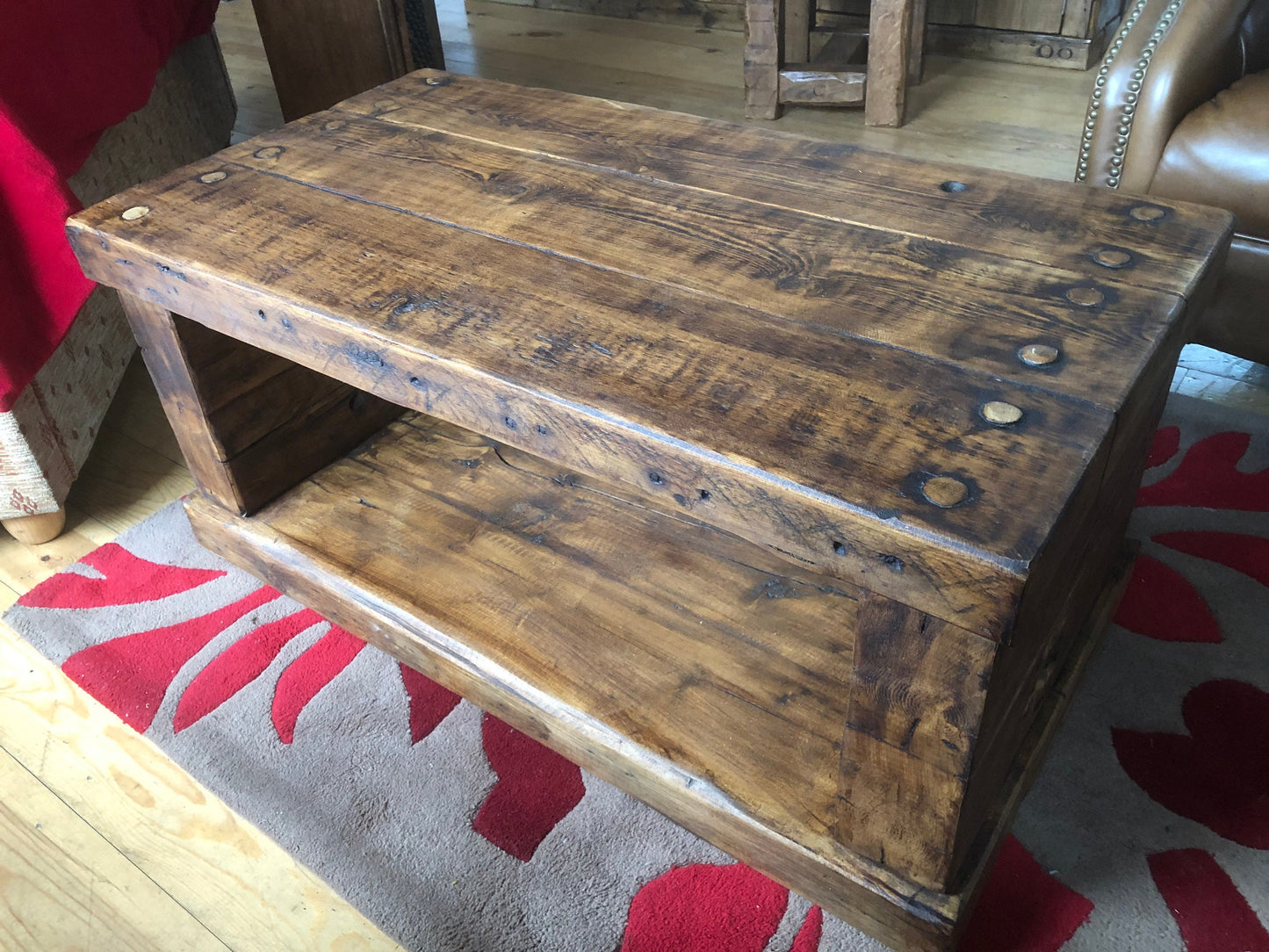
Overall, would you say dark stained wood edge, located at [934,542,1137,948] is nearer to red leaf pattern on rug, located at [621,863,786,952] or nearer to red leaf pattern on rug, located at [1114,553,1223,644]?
red leaf pattern on rug, located at [1114,553,1223,644]

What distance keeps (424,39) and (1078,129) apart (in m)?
1.31

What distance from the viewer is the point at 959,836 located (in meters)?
0.68

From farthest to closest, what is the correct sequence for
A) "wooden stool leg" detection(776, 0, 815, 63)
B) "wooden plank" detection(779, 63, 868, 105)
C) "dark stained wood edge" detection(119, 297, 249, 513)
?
"wooden stool leg" detection(776, 0, 815, 63) → "wooden plank" detection(779, 63, 868, 105) → "dark stained wood edge" detection(119, 297, 249, 513)

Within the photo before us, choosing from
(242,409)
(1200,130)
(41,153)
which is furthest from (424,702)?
(1200,130)

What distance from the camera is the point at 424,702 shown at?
974 millimetres

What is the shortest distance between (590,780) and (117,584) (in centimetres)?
60

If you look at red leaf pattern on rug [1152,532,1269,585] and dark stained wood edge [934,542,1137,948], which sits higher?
dark stained wood edge [934,542,1137,948]

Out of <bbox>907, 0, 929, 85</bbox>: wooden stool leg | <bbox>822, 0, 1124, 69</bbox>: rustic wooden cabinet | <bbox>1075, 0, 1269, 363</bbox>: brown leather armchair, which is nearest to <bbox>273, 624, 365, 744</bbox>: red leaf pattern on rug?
<bbox>1075, 0, 1269, 363</bbox>: brown leather armchair

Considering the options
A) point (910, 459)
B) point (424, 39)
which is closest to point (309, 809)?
point (910, 459)

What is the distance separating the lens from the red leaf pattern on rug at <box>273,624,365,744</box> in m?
0.96

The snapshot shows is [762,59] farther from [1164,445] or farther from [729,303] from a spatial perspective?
[729,303]

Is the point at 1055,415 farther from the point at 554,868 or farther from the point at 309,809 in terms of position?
the point at 309,809

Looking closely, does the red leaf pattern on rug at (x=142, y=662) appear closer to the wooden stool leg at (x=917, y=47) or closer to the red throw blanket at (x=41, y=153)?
the red throw blanket at (x=41, y=153)

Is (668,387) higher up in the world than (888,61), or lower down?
higher up
